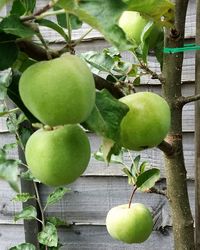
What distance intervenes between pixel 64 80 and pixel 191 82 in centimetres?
97

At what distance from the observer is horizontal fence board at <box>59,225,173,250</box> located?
61.0 inches

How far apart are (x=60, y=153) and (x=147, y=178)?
1.48 feet

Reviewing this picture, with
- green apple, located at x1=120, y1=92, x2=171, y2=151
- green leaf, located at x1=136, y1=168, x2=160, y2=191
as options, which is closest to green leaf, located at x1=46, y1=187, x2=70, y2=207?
green leaf, located at x1=136, y1=168, x2=160, y2=191

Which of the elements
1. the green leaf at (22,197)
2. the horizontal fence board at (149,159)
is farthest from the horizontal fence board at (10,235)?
the horizontal fence board at (149,159)

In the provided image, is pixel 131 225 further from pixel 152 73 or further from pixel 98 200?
pixel 98 200

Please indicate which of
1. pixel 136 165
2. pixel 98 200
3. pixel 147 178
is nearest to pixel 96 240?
pixel 98 200

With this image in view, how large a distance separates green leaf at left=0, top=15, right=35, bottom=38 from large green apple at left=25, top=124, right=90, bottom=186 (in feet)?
0.43

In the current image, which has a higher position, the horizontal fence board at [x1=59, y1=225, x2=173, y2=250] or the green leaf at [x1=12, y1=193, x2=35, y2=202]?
the green leaf at [x1=12, y1=193, x2=35, y2=202]

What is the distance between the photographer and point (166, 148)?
2.75ft

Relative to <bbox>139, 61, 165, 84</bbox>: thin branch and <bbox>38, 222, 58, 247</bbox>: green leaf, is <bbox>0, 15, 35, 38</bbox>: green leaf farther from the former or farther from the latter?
<bbox>38, 222, 58, 247</bbox>: green leaf

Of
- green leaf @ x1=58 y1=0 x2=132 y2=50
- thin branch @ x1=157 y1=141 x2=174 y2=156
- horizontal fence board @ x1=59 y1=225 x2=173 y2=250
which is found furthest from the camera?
horizontal fence board @ x1=59 y1=225 x2=173 y2=250

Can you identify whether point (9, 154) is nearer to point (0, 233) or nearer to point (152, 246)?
point (0, 233)

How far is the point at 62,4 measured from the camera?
18.3 inches

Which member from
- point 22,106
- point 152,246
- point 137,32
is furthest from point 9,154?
point 22,106
